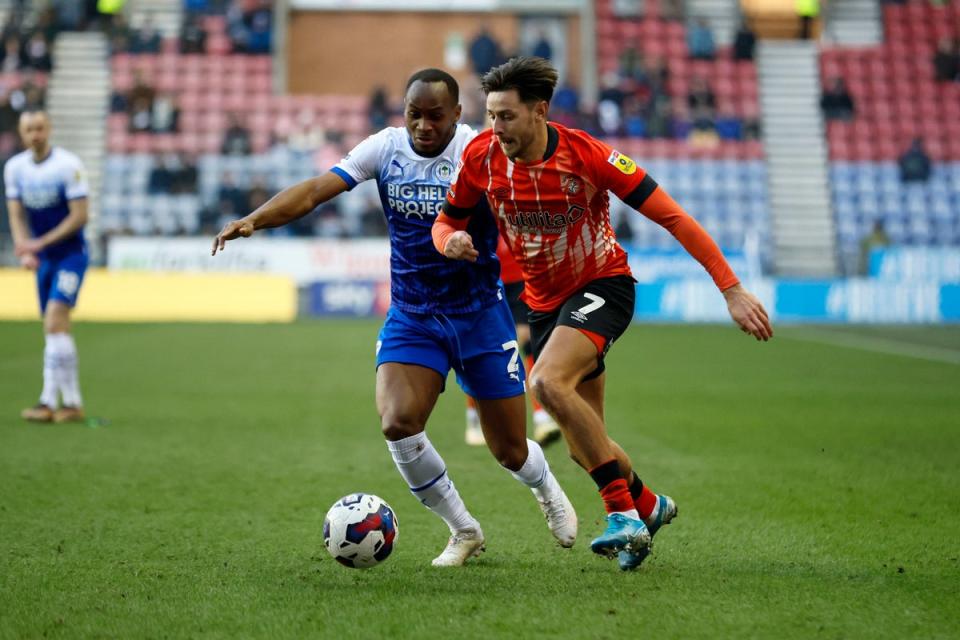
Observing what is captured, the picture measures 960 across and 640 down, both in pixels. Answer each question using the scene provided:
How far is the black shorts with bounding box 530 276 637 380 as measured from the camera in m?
5.86

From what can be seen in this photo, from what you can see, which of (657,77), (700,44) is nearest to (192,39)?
(657,77)

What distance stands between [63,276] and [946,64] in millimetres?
28315

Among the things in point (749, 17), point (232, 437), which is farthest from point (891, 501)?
point (749, 17)

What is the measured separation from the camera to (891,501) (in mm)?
7484

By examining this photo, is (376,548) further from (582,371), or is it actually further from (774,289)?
(774,289)

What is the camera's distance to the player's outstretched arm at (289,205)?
557 centimetres

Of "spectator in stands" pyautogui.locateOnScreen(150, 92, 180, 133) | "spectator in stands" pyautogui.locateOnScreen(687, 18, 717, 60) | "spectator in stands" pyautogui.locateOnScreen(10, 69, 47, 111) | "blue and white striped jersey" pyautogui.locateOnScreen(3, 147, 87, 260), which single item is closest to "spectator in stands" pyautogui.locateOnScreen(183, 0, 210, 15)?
"spectator in stands" pyautogui.locateOnScreen(150, 92, 180, 133)

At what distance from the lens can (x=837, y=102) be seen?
32719 mm

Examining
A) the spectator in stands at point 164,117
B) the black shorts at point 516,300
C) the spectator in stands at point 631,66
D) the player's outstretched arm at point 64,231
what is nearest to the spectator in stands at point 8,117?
the spectator in stands at point 164,117

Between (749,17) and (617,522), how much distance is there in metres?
34.3

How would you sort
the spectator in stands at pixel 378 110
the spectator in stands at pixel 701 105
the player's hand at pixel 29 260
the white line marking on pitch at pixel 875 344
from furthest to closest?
1. the spectator in stands at pixel 701 105
2. the spectator in stands at pixel 378 110
3. the white line marking on pitch at pixel 875 344
4. the player's hand at pixel 29 260

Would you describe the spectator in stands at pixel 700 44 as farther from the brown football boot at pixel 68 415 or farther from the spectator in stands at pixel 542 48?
the brown football boot at pixel 68 415

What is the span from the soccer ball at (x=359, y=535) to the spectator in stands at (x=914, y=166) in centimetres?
2824

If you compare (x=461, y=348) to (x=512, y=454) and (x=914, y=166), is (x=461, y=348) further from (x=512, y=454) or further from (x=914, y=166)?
(x=914, y=166)
